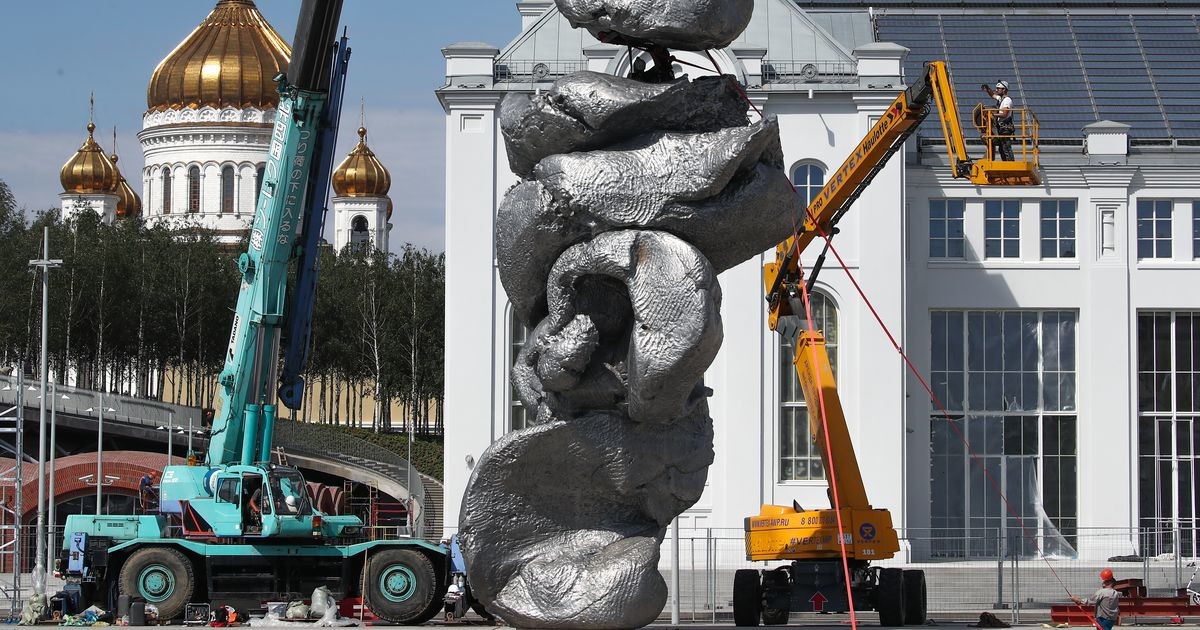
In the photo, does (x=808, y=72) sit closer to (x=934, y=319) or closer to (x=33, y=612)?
(x=934, y=319)

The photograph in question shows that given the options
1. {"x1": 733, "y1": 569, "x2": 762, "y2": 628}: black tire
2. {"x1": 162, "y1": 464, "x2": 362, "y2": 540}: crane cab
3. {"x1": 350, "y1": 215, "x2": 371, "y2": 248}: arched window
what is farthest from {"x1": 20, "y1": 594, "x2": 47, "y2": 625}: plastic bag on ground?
{"x1": 350, "y1": 215, "x2": 371, "y2": 248}: arched window

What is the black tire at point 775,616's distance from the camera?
857 inches

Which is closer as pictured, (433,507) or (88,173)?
(433,507)

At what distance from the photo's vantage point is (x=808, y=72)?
1511 inches

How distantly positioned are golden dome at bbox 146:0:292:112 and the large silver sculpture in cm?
7174

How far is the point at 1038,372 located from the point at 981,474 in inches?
102

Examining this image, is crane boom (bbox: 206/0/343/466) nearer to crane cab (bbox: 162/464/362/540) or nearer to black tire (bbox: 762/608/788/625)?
crane cab (bbox: 162/464/362/540)

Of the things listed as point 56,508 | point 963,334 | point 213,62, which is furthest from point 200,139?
point 963,334

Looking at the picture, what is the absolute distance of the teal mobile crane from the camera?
23172 mm

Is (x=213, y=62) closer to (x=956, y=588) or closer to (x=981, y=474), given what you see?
(x=981, y=474)

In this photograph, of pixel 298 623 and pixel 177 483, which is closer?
pixel 298 623

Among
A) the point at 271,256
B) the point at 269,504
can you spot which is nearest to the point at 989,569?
the point at 269,504

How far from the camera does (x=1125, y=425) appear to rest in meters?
38.6

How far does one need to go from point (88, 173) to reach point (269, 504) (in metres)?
61.8
